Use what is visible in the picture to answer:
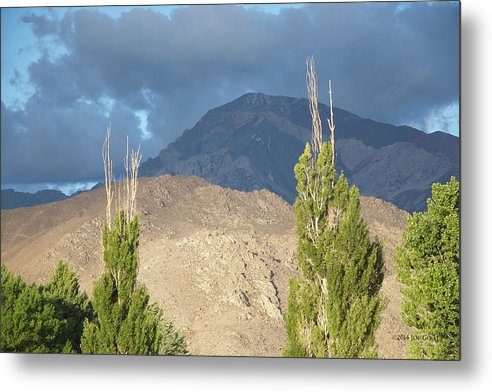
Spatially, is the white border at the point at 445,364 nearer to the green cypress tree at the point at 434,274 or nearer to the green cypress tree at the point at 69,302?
the green cypress tree at the point at 434,274

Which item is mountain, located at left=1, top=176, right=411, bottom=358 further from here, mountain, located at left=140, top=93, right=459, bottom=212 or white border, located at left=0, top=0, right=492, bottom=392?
white border, located at left=0, top=0, right=492, bottom=392

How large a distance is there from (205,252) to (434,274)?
1188cm

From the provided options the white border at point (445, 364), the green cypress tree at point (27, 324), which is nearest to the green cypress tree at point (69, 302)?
the green cypress tree at point (27, 324)

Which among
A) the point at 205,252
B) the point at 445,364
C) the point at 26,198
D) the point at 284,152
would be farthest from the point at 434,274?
the point at 284,152

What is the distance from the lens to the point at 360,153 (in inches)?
889

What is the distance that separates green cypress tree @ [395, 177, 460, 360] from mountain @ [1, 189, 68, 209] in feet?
32.2

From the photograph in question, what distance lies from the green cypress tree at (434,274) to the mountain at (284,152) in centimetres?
975

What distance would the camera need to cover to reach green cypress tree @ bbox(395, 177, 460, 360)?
23.8 ft

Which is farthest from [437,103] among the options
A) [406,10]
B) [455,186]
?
[455,186]

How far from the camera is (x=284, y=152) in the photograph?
23.9 metres

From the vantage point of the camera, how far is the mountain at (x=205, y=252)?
51.3 ft

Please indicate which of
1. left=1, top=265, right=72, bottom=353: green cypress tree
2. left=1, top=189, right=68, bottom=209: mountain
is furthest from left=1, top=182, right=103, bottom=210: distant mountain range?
left=1, top=265, right=72, bottom=353: green cypress tree

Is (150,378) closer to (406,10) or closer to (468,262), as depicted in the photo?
(468,262)

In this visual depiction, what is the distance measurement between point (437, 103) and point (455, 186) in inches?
114
